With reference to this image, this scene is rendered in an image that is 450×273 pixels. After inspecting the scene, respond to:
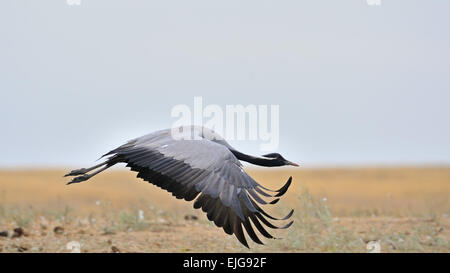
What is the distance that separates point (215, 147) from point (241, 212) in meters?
0.88

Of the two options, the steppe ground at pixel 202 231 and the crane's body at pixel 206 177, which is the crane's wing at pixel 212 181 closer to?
the crane's body at pixel 206 177

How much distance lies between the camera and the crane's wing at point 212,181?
21.7 ft

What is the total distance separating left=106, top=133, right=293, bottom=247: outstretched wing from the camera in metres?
6.60

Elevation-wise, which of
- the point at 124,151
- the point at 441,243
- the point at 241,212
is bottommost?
the point at 441,243

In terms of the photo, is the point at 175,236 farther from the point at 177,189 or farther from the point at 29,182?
the point at 29,182

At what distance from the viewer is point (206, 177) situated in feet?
22.1

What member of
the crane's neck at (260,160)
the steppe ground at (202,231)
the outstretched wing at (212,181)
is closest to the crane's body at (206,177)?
the outstretched wing at (212,181)

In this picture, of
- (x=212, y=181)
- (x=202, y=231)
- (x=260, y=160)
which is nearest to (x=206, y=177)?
(x=212, y=181)

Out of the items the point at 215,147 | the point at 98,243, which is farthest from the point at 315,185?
the point at 215,147

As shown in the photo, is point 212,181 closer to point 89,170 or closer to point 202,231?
point 89,170

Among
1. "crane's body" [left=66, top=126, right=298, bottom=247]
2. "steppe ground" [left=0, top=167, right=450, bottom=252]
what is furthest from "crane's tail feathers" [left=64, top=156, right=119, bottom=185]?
"steppe ground" [left=0, top=167, right=450, bottom=252]

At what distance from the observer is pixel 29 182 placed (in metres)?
22.7

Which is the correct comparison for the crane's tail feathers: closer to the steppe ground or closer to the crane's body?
the crane's body

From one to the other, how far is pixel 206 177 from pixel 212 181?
0.09 m
